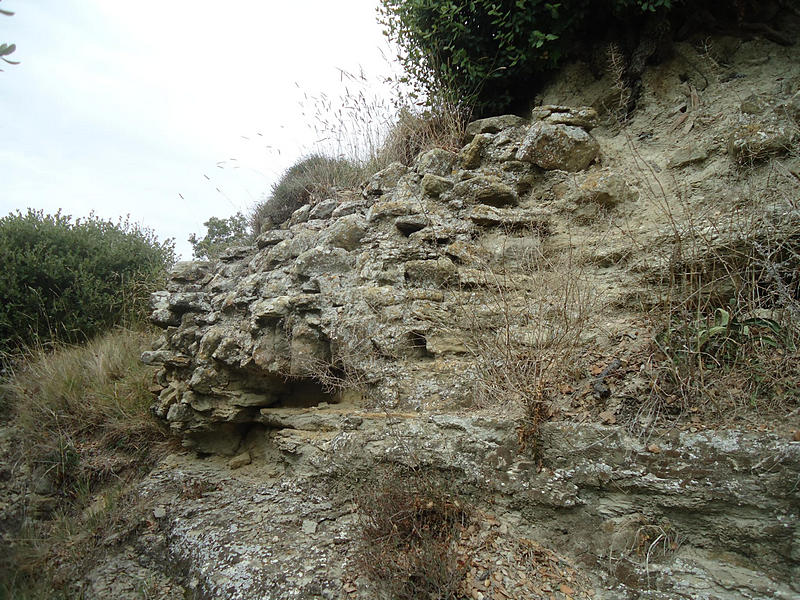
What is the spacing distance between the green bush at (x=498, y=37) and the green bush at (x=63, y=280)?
502 centimetres

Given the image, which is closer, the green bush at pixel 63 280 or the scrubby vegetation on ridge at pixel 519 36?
the scrubby vegetation on ridge at pixel 519 36

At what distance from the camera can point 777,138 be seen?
9.55 ft

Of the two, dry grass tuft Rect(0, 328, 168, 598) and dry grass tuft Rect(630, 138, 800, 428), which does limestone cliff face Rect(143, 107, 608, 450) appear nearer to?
dry grass tuft Rect(0, 328, 168, 598)

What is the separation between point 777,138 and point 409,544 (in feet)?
11.2

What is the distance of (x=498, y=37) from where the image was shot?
14.8ft

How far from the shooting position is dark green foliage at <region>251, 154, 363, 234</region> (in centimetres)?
A: 593

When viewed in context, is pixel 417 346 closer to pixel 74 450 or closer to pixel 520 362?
pixel 520 362

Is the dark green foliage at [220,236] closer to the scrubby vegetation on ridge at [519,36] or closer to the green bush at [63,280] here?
the green bush at [63,280]

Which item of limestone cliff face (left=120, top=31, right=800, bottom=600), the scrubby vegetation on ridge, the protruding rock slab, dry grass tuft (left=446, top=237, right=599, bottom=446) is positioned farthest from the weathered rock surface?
the scrubby vegetation on ridge

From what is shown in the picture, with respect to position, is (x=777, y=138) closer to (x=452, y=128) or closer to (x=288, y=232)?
(x=452, y=128)

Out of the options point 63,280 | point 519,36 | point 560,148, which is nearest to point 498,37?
point 519,36

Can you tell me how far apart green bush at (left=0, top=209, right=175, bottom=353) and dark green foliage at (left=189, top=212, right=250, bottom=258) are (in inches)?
38.0

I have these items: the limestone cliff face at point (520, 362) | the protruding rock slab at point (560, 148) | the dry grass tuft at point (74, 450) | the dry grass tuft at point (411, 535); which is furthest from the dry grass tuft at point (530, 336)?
the dry grass tuft at point (74, 450)

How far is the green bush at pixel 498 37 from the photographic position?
13.6 ft
